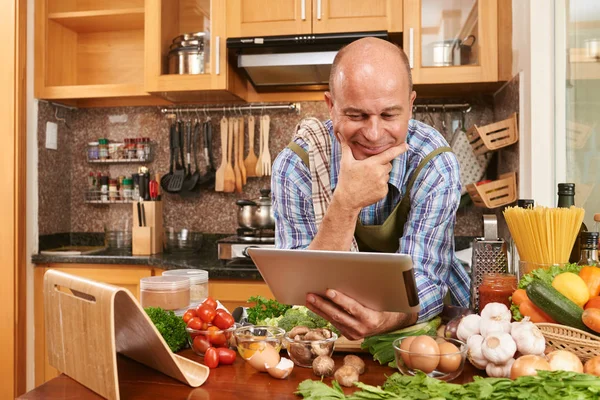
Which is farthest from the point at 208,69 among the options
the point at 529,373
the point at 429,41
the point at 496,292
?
the point at 529,373

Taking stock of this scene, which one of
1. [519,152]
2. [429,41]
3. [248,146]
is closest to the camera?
[519,152]

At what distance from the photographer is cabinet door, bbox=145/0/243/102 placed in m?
2.96

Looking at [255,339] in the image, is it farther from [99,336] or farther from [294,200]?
[294,200]

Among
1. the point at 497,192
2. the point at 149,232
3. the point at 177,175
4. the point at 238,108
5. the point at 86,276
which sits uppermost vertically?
the point at 238,108

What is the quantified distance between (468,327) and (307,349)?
13.0 inches

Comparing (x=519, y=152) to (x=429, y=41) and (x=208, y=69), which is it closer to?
(x=429, y=41)

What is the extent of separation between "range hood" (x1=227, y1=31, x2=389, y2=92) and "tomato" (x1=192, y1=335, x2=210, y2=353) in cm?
188

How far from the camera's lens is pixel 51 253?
312cm

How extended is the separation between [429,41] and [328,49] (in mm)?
494

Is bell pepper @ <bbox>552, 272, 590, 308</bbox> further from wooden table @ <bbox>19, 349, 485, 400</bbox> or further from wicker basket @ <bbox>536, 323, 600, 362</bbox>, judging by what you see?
wooden table @ <bbox>19, 349, 485, 400</bbox>

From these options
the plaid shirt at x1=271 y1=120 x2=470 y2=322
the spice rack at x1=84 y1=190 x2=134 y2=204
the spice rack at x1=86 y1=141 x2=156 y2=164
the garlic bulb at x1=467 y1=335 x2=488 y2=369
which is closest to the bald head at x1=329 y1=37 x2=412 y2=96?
the plaid shirt at x1=271 y1=120 x2=470 y2=322

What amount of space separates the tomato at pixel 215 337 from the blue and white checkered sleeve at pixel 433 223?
0.51 meters

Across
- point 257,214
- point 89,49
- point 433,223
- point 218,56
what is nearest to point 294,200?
point 433,223

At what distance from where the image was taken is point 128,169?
11.6 feet
